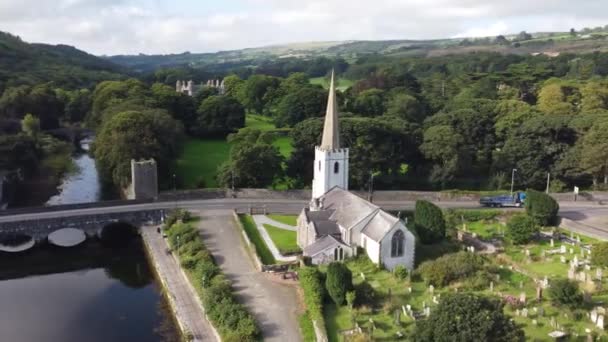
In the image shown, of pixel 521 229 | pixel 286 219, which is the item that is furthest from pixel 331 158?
pixel 521 229

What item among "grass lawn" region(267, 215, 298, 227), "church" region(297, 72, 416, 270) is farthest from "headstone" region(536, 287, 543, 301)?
"grass lawn" region(267, 215, 298, 227)

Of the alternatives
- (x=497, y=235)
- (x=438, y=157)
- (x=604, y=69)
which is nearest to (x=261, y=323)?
(x=497, y=235)

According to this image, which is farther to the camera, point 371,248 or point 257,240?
point 257,240

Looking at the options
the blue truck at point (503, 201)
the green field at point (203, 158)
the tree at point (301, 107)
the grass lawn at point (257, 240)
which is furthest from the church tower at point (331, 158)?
the tree at point (301, 107)

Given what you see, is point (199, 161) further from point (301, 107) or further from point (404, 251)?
point (404, 251)

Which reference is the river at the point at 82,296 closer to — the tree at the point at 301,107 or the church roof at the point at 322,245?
the church roof at the point at 322,245
